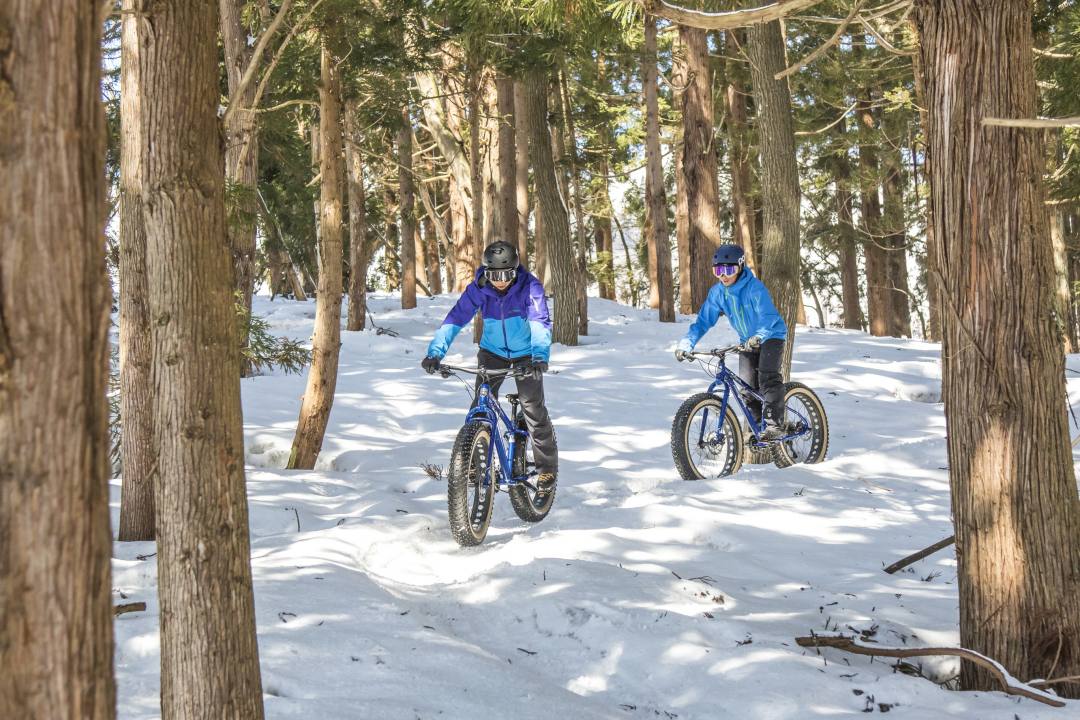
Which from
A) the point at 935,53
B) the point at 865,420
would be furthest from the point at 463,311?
the point at 865,420

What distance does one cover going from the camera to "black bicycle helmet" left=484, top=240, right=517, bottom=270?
7.05m

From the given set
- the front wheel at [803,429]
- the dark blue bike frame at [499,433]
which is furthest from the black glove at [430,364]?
the front wheel at [803,429]

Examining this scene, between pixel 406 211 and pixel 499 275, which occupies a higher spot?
pixel 406 211

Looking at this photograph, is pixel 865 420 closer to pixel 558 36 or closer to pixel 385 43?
pixel 558 36

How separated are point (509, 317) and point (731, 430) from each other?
2.79 m

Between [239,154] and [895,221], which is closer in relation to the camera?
[239,154]

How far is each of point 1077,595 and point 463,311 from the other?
4.55 m

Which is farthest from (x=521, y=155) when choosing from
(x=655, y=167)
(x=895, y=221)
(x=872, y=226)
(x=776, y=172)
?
(x=872, y=226)

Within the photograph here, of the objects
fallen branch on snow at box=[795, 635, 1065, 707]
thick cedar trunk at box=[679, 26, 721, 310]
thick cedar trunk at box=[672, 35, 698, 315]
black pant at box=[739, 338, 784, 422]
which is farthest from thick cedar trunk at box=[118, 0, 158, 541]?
thick cedar trunk at box=[672, 35, 698, 315]

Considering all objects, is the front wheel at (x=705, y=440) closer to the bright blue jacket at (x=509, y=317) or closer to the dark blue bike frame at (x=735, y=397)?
the dark blue bike frame at (x=735, y=397)

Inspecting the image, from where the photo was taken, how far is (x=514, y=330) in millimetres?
7273

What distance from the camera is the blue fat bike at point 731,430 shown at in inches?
336

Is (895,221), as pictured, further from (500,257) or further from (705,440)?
(500,257)

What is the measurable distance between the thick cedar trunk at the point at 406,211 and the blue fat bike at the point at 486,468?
1312 centimetres
